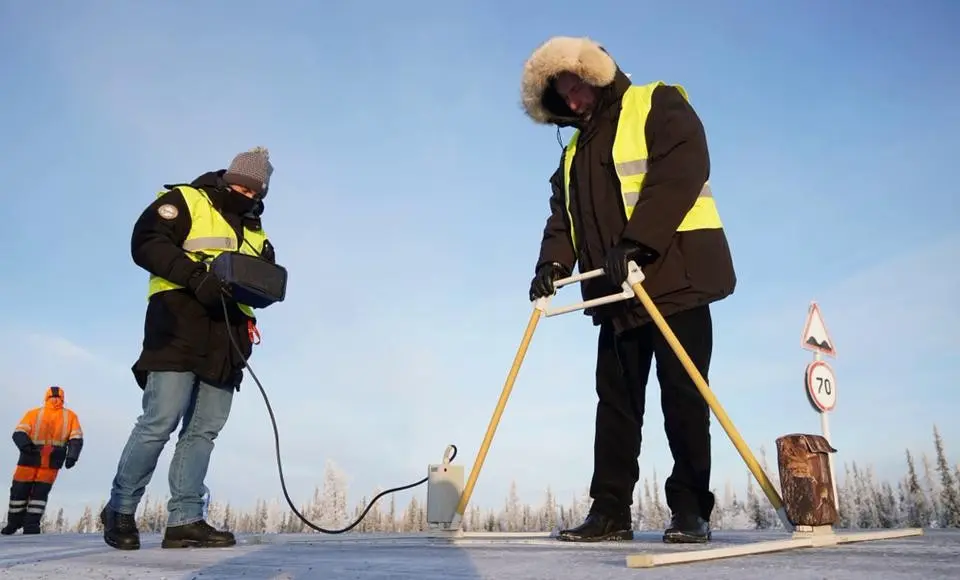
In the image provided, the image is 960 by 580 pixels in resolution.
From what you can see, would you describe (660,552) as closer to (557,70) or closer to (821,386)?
(557,70)

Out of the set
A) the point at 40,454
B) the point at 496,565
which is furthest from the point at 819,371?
the point at 40,454

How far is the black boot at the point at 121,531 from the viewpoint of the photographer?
346 centimetres

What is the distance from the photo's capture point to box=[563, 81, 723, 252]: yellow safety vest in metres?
3.49

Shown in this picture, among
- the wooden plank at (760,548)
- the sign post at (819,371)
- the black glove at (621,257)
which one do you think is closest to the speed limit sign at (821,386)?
the sign post at (819,371)

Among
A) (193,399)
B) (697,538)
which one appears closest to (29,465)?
(193,399)

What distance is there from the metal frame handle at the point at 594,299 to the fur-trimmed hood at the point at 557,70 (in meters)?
0.95

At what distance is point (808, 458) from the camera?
2879mm

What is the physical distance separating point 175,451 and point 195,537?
19.9 inches

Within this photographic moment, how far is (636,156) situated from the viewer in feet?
11.8

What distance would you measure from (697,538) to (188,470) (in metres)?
2.54

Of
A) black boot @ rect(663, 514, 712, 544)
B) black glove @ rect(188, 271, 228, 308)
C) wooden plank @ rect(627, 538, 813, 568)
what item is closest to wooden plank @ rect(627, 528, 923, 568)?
wooden plank @ rect(627, 538, 813, 568)

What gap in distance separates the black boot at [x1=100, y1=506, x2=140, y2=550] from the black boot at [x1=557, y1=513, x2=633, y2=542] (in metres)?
2.04

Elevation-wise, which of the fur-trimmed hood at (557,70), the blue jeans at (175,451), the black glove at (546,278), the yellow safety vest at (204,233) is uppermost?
the fur-trimmed hood at (557,70)

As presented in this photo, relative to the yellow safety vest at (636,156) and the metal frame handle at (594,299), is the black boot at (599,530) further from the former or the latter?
the yellow safety vest at (636,156)
